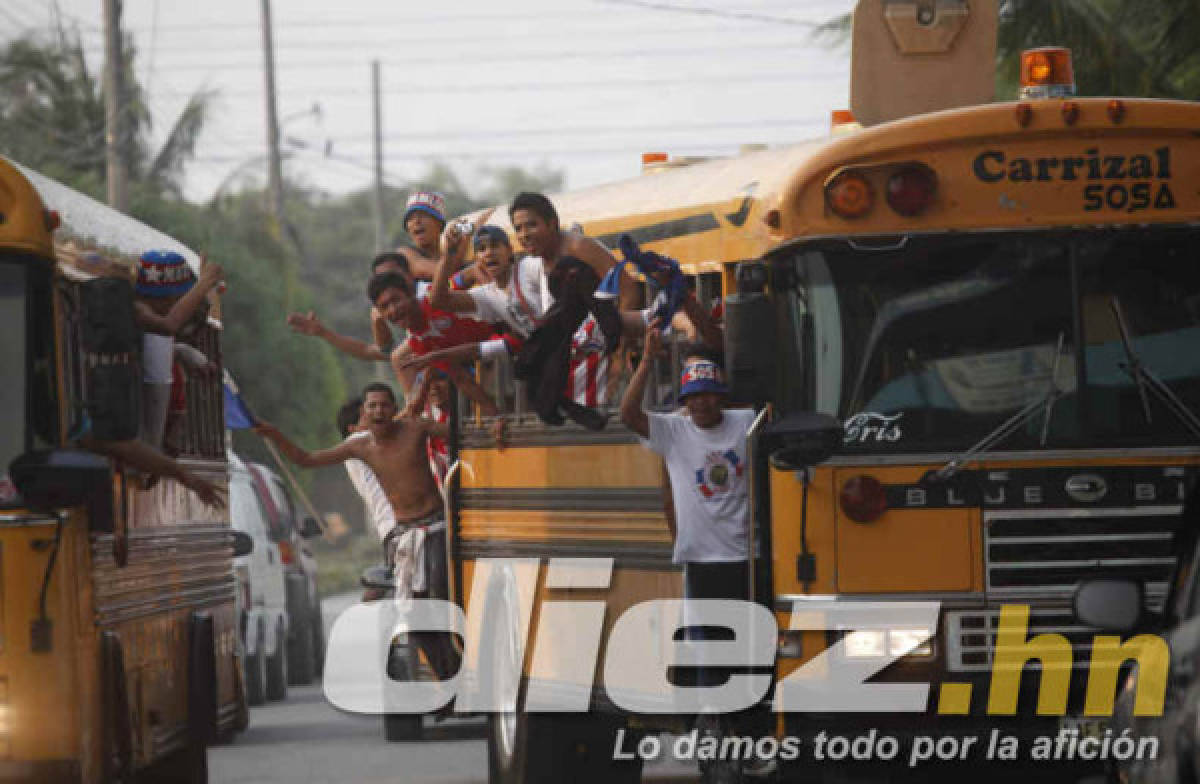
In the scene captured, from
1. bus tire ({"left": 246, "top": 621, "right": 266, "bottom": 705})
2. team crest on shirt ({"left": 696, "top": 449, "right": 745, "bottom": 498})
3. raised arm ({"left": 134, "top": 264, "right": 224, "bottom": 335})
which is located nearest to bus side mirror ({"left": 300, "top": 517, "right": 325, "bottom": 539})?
bus tire ({"left": 246, "top": 621, "right": 266, "bottom": 705})

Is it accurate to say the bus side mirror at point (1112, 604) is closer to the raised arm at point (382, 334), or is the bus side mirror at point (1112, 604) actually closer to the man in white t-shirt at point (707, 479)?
the man in white t-shirt at point (707, 479)

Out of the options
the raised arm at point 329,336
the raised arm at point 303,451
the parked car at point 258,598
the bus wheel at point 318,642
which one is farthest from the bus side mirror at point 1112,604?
the bus wheel at point 318,642

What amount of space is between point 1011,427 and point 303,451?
211 inches

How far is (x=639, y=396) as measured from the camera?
10.2 meters

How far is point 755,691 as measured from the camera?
31.4 feet

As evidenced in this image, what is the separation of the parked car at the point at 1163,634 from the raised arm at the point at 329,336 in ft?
20.6

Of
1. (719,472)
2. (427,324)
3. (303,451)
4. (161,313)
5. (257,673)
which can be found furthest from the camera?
Result: (257,673)

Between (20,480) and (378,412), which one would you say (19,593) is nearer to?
(20,480)

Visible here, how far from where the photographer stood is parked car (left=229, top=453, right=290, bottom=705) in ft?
60.0

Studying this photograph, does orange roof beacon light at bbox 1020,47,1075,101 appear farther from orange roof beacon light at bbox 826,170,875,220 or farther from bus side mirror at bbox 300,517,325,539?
bus side mirror at bbox 300,517,325,539

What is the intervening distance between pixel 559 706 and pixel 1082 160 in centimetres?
355

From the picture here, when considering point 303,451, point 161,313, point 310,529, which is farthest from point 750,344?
point 310,529

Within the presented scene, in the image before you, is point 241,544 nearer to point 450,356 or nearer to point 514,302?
point 450,356

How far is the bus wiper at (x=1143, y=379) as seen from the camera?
9.36m
